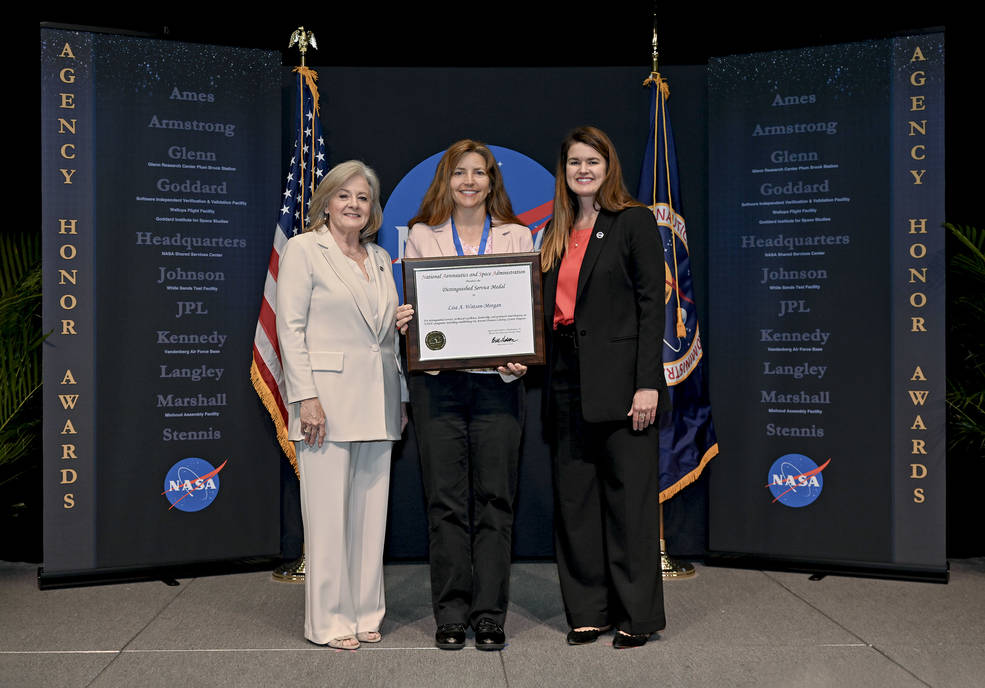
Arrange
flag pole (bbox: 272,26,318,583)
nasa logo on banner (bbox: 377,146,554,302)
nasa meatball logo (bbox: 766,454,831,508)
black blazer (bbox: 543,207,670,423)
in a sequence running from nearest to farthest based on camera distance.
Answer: black blazer (bbox: 543,207,670,423)
flag pole (bbox: 272,26,318,583)
nasa meatball logo (bbox: 766,454,831,508)
nasa logo on banner (bbox: 377,146,554,302)

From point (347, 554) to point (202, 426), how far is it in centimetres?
128

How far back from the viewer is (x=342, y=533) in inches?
111

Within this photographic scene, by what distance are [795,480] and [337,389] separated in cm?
234

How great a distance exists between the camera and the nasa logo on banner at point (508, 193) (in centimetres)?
397

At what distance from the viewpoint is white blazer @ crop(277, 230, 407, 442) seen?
2762mm

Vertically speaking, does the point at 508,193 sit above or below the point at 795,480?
above

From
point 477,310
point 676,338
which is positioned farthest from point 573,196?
point 676,338

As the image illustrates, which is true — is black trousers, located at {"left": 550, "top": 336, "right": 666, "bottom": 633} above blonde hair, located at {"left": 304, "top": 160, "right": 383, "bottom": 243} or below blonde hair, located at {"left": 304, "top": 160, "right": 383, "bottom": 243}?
below

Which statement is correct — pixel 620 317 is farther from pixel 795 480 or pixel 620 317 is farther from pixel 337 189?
pixel 795 480

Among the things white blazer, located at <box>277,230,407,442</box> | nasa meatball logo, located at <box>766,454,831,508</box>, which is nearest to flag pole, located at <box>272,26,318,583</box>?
white blazer, located at <box>277,230,407,442</box>

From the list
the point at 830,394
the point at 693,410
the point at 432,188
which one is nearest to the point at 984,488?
the point at 830,394

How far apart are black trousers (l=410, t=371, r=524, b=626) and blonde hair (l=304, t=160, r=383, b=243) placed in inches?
23.7

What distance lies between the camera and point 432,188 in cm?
289

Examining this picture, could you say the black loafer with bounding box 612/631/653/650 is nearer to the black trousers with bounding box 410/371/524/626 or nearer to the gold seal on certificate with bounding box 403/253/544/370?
the black trousers with bounding box 410/371/524/626
